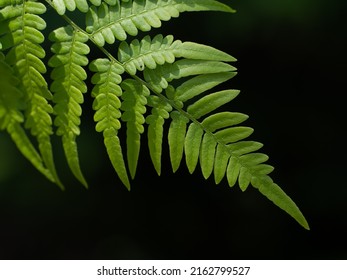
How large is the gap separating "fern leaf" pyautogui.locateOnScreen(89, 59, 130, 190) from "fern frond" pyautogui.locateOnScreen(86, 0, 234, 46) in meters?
0.05

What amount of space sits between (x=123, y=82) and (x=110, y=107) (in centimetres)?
5

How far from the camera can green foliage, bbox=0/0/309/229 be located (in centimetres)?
85

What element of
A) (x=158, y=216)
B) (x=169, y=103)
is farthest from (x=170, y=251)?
(x=169, y=103)

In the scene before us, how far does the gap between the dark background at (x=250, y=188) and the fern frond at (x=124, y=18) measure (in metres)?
1.72

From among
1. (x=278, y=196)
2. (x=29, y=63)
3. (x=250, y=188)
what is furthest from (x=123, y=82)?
(x=250, y=188)

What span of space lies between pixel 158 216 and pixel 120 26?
8.19 feet

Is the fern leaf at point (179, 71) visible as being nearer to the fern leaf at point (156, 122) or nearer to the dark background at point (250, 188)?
the fern leaf at point (156, 122)

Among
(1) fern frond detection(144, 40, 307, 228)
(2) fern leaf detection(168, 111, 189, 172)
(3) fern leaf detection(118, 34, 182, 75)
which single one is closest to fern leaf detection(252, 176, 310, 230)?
(1) fern frond detection(144, 40, 307, 228)

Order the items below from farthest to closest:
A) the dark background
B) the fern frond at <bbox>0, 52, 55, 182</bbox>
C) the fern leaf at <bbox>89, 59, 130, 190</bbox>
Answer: the dark background
the fern leaf at <bbox>89, 59, 130, 190</bbox>
the fern frond at <bbox>0, 52, 55, 182</bbox>

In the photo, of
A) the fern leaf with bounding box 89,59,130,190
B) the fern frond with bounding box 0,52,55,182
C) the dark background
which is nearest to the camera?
the fern frond with bounding box 0,52,55,182

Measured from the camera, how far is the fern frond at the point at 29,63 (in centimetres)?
84

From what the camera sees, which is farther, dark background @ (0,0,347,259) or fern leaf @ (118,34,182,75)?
dark background @ (0,0,347,259)

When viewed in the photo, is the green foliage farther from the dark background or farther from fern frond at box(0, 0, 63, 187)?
the dark background

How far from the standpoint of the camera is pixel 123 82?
92cm
